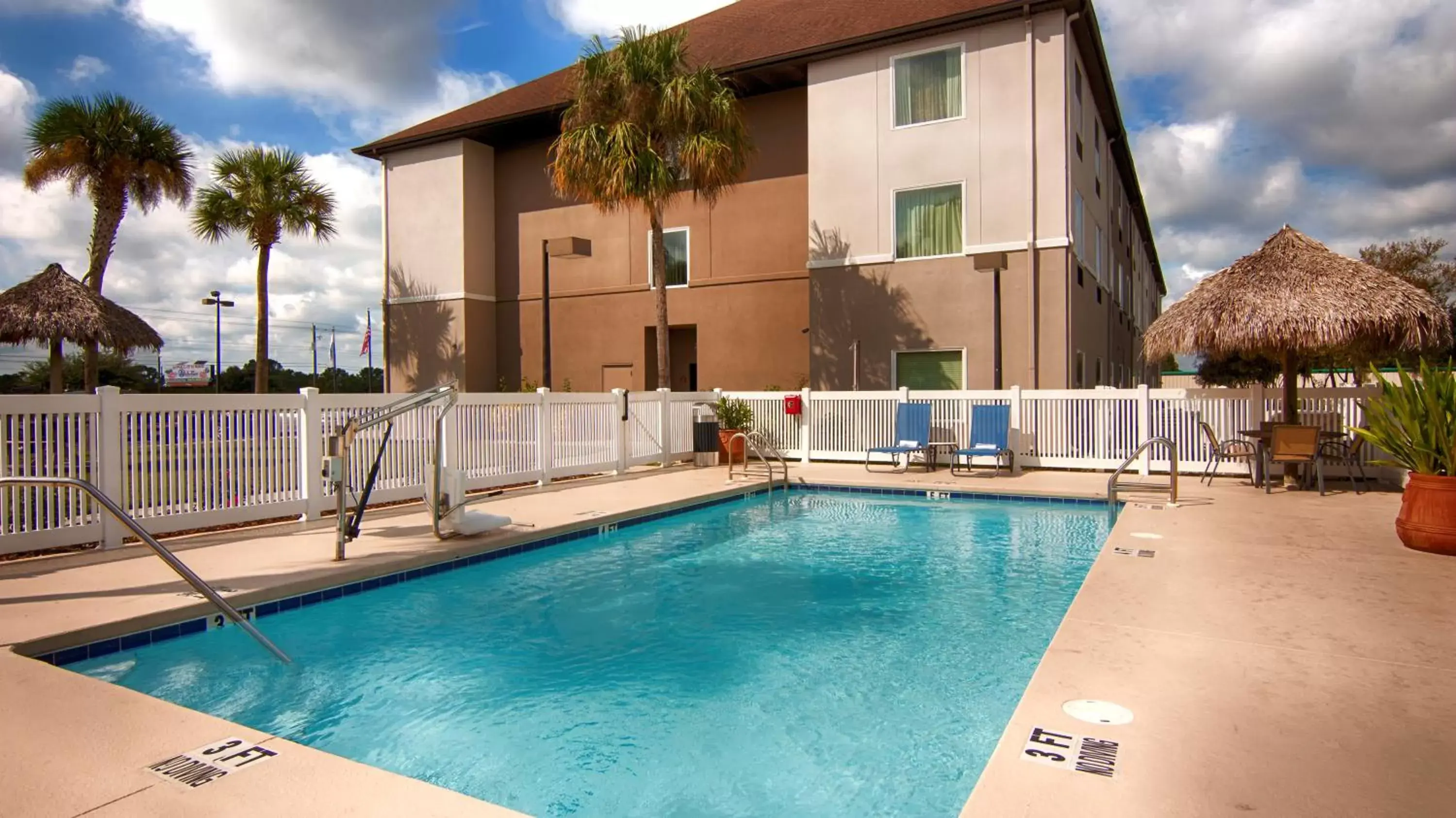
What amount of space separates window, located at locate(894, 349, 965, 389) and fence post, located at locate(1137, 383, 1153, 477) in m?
3.39

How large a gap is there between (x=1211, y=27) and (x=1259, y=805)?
12.1m

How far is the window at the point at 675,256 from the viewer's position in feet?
55.8

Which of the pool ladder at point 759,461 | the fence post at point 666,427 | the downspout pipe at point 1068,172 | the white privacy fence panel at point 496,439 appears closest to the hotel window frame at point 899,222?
the downspout pipe at point 1068,172

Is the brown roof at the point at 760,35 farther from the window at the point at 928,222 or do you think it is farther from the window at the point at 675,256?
the window at the point at 675,256

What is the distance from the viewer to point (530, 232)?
741 inches

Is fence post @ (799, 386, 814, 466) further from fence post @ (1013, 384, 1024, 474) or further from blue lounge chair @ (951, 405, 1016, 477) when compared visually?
fence post @ (1013, 384, 1024, 474)

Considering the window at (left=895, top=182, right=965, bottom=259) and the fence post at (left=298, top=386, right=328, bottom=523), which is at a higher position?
the window at (left=895, top=182, right=965, bottom=259)

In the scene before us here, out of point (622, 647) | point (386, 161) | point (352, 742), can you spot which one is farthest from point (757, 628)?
point (386, 161)

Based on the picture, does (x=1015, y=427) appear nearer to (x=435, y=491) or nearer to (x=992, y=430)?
(x=992, y=430)

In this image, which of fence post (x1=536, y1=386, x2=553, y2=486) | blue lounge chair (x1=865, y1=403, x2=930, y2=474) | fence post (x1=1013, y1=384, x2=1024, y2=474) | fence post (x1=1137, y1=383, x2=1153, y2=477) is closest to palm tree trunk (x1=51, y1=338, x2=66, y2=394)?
fence post (x1=536, y1=386, x2=553, y2=486)

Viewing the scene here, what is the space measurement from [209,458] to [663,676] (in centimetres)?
494

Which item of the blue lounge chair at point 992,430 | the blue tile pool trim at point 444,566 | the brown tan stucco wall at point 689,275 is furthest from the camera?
the brown tan stucco wall at point 689,275

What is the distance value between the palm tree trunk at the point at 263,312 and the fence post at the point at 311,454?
13.8 metres

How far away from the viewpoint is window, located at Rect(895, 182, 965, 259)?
13.9m
